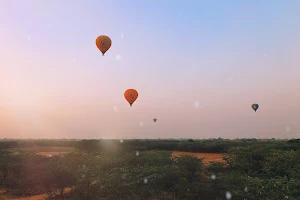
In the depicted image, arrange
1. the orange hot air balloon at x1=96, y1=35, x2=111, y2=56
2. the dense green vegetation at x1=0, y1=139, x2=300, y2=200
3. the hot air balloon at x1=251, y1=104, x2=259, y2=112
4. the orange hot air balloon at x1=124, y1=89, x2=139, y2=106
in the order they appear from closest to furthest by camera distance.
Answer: the dense green vegetation at x1=0, y1=139, x2=300, y2=200
the orange hot air balloon at x1=96, y1=35, x2=111, y2=56
the orange hot air balloon at x1=124, y1=89, x2=139, y2=106
the hot air balloon at x1=251, y1=104, x2=259, y2=112

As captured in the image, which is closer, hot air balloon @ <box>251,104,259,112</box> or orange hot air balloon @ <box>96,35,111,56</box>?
orange hot air balloon @ <box>96,35,111,56</box>

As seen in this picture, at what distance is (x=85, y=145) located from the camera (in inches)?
2408

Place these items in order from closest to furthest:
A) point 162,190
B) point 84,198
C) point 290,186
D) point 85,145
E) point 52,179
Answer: point 290,186, point 84,198, point 162,190, point 52,179, point 85,145

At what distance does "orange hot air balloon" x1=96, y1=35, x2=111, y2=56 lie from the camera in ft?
92.6

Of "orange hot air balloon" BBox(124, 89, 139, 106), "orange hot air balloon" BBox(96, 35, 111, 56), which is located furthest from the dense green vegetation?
"orange hot air balloon" BBox(96, 35, 111, 56)

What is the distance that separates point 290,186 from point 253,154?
35.9 ft

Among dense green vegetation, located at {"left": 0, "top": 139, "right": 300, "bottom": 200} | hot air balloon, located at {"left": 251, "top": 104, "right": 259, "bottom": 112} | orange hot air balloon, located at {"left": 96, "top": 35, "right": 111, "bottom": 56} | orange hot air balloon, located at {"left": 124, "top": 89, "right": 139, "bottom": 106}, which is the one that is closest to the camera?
dense green vegetation, located at {"left": 0, "top": 139, "right": 300, "bottom": 200}

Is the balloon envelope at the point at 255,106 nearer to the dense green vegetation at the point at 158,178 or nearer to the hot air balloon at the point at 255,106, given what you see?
the hot air balloon at the point at 255,106

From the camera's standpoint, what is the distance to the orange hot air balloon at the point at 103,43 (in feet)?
92.6

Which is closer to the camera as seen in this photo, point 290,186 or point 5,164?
point 290,186

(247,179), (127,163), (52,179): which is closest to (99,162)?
(127,163)

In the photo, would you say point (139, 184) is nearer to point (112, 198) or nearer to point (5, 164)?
point (112, 198)

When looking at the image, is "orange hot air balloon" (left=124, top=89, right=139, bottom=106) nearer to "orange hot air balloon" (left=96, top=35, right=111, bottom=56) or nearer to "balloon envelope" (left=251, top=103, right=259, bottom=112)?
"orange hot air balloon" (left=96, top=35, right=111, bottom=56)

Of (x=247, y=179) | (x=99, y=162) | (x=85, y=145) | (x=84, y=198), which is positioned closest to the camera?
(x=247, y=179)
